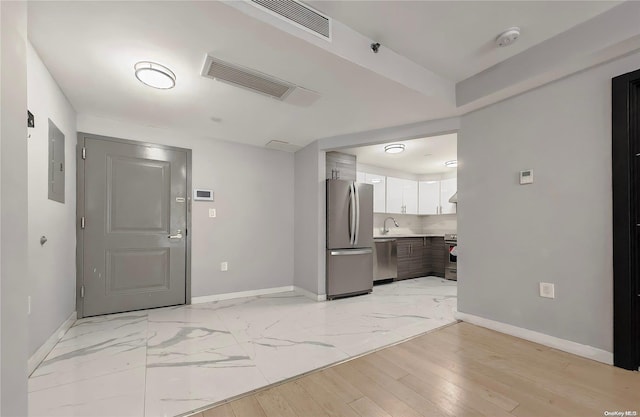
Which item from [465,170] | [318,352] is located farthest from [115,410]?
[465,170]

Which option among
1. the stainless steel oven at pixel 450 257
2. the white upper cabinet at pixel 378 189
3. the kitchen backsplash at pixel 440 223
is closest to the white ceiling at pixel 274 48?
the white upper cabinet at pixel 378 189

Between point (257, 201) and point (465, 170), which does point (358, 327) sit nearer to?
Result: point (465, 170)

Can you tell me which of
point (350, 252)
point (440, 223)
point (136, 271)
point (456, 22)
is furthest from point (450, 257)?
point (136, 271)

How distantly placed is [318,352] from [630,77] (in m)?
3.02

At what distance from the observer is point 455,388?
1767 millimetres

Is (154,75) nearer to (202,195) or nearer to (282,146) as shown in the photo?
(202,195)

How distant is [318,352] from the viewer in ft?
7.44

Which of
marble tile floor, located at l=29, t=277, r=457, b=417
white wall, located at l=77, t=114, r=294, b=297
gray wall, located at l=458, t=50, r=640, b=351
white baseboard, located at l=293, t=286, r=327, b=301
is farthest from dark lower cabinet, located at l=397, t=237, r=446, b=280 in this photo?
gray wall, located at l=458, t=50, r=640, b=351

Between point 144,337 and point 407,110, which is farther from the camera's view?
point 407,110

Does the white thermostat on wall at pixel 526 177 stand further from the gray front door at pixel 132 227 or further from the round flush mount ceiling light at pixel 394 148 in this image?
the gray front door at pixel 132 227

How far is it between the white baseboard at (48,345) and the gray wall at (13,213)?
4.20ft

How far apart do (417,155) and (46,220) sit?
188 inches

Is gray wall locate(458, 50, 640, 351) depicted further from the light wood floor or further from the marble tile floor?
the marble tile floor

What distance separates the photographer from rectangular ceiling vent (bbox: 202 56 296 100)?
6.97ft
